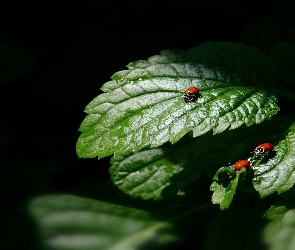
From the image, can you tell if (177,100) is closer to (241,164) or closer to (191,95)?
(191,95)

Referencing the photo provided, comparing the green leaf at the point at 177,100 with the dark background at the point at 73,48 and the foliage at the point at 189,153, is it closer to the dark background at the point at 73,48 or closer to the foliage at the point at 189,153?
the foliage at the point at 189,153

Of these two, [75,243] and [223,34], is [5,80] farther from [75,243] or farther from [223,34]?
[223,34]

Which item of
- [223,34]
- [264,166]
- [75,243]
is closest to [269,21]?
[223,34]

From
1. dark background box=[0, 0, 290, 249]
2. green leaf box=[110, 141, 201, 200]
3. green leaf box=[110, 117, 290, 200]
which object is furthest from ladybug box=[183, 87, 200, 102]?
dark background box=[0, 0, 290, 249]

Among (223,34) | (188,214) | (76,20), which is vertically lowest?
(188,214)

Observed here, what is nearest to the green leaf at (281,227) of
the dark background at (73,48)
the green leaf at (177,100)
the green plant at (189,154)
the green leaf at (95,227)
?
the green plant at (189,154)
